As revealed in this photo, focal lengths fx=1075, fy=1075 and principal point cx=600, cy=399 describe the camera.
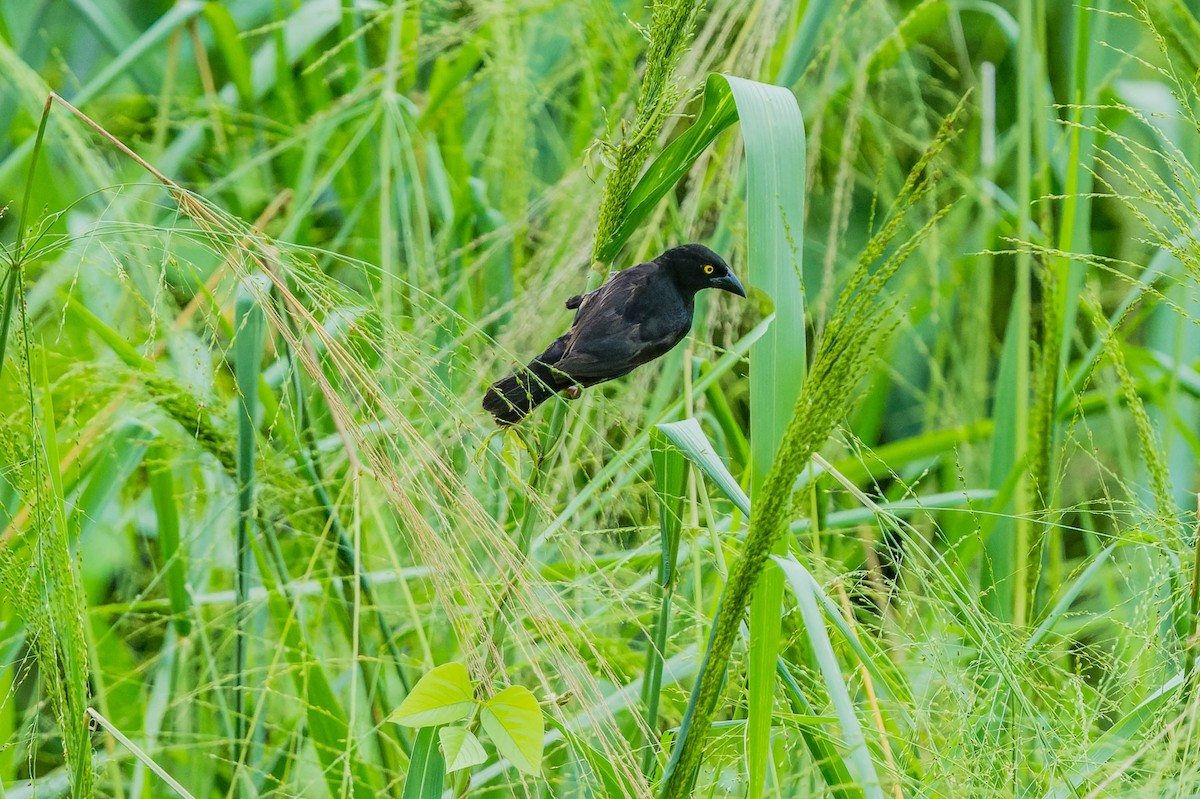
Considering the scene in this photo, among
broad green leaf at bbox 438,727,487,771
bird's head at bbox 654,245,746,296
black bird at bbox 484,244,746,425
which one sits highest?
bird's head at bbox 654,245,746,296

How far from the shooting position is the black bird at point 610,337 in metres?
0.81

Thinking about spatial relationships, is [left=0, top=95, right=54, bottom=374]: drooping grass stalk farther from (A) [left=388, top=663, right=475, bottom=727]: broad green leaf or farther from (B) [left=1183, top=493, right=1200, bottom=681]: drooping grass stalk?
(B) [left=1183, top=493, right=1200, bottom=681]: drooping grass stalk

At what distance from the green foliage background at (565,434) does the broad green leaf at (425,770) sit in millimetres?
15

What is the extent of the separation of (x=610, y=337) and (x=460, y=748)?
0.33m

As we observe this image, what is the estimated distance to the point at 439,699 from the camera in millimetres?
690

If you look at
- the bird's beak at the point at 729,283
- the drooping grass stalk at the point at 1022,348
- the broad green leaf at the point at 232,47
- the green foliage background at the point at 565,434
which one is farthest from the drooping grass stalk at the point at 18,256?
the broad green leaf at the point at 232,47

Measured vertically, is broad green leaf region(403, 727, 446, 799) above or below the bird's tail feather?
below

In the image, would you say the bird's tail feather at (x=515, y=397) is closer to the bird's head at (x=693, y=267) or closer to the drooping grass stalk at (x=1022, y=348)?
the bird's head at (x=693, y=267)

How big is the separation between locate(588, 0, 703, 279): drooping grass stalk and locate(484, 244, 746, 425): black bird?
0.12 m

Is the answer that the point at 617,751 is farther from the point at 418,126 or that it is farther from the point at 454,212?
the point at 418,126

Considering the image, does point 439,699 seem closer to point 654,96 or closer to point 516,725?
point 516,725

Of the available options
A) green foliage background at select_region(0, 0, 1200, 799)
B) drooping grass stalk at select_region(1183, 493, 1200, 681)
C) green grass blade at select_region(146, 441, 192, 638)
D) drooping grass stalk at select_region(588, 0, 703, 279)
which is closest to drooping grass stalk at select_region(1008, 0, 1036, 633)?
green foliage background at select_region(0, 0, 1200, 799)

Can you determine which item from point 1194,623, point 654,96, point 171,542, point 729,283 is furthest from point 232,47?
point 1194,623

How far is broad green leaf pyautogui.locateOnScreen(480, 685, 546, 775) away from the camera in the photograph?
0.66 m
